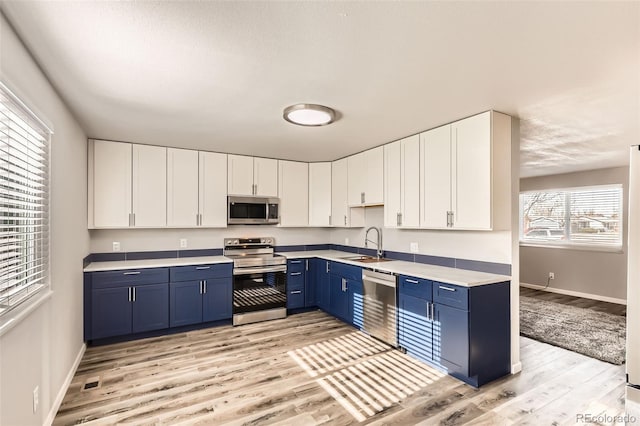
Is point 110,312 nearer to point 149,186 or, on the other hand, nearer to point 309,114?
point 149,186

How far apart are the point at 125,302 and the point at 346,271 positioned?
2.63m

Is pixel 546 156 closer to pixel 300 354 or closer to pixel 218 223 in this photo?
pixel 300 354

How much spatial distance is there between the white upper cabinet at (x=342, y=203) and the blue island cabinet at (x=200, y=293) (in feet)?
5.79

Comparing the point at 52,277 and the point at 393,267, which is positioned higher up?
the point at 52,277

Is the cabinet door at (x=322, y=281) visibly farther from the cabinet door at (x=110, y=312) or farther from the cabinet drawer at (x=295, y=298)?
the cabinet door at (x=110, y=312)

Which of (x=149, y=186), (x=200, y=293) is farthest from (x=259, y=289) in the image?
(x=149, y=186)

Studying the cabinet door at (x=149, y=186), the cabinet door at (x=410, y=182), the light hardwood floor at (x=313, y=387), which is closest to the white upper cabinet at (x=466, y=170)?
the cabinet door at (x=410, y=182)

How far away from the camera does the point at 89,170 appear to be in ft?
12.4

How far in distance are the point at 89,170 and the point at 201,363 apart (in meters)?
2.55

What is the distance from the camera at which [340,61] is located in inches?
79.0

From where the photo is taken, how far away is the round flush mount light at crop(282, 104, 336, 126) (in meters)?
2.74

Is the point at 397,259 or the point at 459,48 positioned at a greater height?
the point at 459,48

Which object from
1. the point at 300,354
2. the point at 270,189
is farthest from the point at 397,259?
the point at 270,189

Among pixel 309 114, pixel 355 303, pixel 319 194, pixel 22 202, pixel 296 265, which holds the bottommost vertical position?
pixel 355 303
